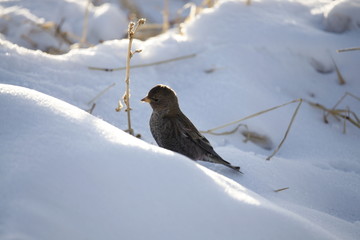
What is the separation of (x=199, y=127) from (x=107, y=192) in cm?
198

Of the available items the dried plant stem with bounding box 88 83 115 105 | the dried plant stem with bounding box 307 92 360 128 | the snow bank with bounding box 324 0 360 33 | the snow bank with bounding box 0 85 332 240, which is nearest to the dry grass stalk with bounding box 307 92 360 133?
the dried plant stem with bounding box 307 92 360 128

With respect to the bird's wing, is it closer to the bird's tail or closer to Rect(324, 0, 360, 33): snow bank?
the bird's tail

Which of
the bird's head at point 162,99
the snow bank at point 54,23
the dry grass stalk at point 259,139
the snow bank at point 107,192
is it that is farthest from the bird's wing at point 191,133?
the snow bank at point 54,23

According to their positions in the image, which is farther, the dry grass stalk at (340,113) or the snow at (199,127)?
the dry grass stalk at (340,113)

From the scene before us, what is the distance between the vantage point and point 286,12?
4629 mm

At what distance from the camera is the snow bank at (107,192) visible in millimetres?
1255

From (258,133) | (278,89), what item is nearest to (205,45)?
(278,89)

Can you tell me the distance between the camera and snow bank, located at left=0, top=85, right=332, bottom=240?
4.12 ft

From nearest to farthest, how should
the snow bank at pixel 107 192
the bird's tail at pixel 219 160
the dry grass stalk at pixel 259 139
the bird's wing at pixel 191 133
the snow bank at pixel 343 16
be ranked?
the snow bank at pixel 107 192 < the bird's tail at pixel 219 160 < the bird's wing at pixel 191 133 < the dry grass stalk at pixel 259 139 < the snow bank at pixel 343 16

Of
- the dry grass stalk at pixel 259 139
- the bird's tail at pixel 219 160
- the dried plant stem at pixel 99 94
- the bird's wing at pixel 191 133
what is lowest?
the dry grass stalk at pixel 259 139

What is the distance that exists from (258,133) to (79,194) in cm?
233

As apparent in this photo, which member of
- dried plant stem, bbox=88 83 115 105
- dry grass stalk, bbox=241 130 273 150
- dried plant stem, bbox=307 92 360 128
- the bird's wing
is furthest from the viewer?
dried plant stem, bbox=307 92 360 128

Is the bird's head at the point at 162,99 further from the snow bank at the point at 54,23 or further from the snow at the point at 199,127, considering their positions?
the snow bank at the point at 54,23

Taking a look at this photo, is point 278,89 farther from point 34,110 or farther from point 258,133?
point 34,110
